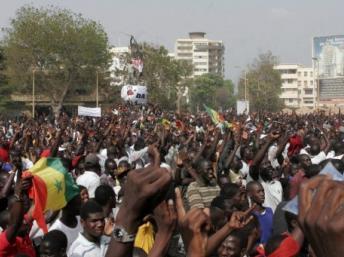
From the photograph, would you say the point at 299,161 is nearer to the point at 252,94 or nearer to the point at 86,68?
the point at 86,68

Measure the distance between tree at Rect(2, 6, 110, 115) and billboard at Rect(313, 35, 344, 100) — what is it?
25678 mm

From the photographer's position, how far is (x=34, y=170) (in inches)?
175

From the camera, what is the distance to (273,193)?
264 inches

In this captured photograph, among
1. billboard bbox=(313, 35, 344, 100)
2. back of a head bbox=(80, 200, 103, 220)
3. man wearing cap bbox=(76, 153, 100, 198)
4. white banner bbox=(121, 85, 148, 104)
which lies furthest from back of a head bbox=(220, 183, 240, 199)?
billboard bbox=(313, 35, 344, 100)

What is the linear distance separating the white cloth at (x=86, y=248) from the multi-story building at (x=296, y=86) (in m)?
136

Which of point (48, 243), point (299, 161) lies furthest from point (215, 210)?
point (299, 161)

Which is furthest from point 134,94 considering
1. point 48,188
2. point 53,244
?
point 53,244

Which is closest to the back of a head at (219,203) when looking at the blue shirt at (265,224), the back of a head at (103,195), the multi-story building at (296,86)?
the blue shirt at (265,224)

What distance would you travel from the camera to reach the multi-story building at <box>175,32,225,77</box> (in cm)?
16700

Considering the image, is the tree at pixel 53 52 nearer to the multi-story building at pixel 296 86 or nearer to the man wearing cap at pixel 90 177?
the man wearing cap at pixel 90 177

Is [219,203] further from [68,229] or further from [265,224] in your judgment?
[68,229]

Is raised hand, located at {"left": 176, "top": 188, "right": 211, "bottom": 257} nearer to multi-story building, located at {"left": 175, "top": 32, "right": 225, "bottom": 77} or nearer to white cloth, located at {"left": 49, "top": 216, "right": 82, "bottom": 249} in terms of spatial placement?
white cloth, located at {"left": 49, "top": 216, "right": 82, "bottom": 249}

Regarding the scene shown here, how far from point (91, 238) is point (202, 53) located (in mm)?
164511

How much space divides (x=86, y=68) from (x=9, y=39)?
6.05m
